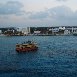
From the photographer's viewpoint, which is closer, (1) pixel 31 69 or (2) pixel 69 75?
(2) pixel 69 75

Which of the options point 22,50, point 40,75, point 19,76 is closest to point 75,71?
point 40,75

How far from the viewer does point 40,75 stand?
137 feet

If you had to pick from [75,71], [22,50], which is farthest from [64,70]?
[22,50]

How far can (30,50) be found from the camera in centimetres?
8294

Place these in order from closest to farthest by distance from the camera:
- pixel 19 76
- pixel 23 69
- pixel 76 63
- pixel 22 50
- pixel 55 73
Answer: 1. pixel 19 76
2. pixel 55 73
3. pixel 23 69
4. pixel 76 63
5. pixel 22 50

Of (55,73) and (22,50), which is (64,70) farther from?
(22,50)

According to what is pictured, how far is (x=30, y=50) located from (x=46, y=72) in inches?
1509

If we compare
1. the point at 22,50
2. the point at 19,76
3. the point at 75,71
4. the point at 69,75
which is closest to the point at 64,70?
the point at 75,71

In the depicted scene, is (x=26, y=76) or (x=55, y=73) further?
(x=55, y=73)

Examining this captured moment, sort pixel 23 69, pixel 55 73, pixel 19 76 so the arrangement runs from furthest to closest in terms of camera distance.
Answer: pixel 23 69 → pixel 55 73 → pixel 19 76

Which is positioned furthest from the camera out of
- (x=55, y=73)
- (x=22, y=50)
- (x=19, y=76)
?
(x=22, y=50)

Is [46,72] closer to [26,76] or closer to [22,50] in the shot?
[26,76]

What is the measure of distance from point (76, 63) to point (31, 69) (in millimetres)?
9479

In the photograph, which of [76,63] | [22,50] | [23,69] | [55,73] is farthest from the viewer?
[22,50]
